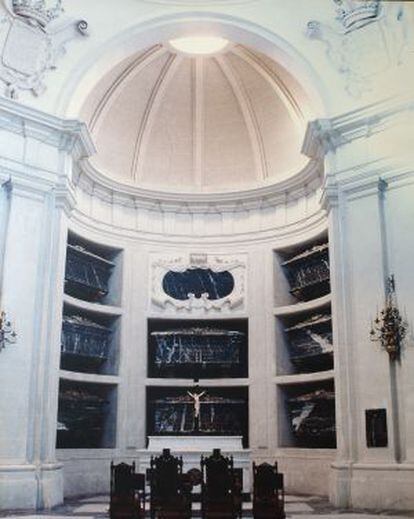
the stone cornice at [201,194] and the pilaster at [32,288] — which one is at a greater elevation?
the stone cornice at [201,194]

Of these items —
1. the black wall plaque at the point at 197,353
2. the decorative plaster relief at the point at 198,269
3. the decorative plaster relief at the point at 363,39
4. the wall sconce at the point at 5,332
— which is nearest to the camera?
the wall sconce at the point at 5,332

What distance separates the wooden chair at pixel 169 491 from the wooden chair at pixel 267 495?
3.05 feet

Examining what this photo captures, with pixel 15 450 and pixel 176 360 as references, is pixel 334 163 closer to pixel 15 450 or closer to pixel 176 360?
pixel 176 360

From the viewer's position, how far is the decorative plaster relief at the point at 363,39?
13180 millimetres

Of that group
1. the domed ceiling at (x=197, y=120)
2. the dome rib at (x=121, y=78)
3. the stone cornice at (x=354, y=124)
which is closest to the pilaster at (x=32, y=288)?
the dome rib at (x=121, y=78)

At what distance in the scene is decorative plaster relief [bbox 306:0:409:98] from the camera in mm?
13180

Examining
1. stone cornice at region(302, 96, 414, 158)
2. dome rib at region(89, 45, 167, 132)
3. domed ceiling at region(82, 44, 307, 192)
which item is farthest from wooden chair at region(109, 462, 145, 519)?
dome rib at region(89, 45, 167, 132)

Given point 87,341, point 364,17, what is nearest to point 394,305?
point 364,17

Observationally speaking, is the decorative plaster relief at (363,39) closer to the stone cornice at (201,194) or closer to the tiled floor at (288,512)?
the stone cornice at (201,194)

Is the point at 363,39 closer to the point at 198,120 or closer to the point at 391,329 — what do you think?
the point at 198,120

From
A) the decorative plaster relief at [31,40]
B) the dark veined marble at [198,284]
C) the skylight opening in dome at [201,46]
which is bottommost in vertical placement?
the dark veined marble at [198,284]

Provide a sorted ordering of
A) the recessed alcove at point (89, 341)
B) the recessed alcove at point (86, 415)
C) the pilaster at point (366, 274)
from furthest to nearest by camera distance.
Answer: the recessed alcove at point (89, 341) → the recessed alcove at point (86, 415) → the pilaster at point (366, 274)

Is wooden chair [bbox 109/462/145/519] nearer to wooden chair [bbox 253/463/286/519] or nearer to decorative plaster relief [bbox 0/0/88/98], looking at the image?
wooden chair [bbox 253/463/286/519]

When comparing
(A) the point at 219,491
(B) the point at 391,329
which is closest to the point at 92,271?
(B) the point at 391,329
